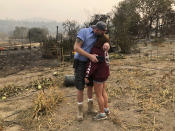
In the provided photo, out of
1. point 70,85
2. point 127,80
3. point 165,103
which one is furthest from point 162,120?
point 70,85

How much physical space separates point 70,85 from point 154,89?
1.96 metres

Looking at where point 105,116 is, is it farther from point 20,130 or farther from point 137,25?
point 137,25

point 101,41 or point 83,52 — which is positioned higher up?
point 101,41

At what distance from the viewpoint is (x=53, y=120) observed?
2.98 meters

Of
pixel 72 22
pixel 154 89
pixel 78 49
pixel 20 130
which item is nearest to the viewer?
pixel 78 49

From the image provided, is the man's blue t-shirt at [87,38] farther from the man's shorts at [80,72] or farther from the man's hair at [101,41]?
the man's shorts at [80,72]

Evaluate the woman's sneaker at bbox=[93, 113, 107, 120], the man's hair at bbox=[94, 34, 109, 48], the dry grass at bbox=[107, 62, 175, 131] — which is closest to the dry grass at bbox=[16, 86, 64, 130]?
the woman's sneaker at bbox=[93, 113, 107, 120]

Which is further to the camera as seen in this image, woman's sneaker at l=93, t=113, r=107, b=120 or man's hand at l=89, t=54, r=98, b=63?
woman's sneaker at l=93, t=113, r=107, b=120

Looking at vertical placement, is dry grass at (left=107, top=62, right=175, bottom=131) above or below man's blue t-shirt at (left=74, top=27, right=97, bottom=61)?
below

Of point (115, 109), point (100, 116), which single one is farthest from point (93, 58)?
point (115, 109)

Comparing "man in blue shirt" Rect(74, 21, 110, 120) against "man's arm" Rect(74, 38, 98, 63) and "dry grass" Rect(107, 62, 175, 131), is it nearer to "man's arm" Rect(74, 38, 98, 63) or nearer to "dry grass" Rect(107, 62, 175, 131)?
"man's arm" Rect(74, 38, 98, 63)

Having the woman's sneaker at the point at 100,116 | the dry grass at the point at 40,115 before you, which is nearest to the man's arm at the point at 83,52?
the woman's sneaker at the point at 100,116

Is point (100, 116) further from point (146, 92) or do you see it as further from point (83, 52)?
point (146, 92)

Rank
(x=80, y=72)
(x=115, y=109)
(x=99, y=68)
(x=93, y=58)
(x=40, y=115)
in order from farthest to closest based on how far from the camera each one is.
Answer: (x=115, y=109) < (x=40, y=115) < (x=80, y=72) < (x=99, y=68) < (x=93, y=58)
